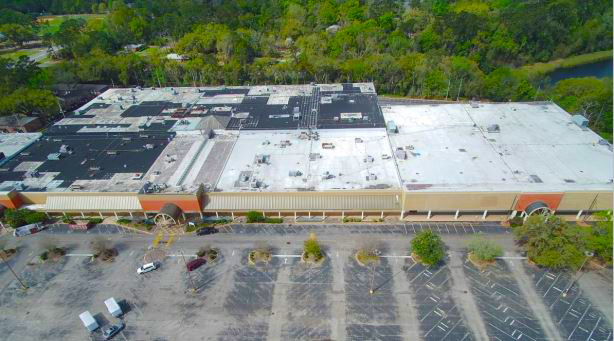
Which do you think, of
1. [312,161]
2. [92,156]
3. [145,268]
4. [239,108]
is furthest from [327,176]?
[92,156]

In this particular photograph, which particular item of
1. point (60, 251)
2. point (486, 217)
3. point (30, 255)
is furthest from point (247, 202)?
point (486, 217)

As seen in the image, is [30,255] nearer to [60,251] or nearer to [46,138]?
[60,251]

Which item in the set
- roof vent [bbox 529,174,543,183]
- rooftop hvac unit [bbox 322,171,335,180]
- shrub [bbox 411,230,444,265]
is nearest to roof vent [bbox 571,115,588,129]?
roof vent [bbox 529,174,543,183]

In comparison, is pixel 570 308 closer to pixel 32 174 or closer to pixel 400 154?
pixel 400 154

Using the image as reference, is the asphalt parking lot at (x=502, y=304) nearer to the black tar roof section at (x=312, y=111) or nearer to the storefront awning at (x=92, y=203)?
the black tar roof section at (x=312, y=111)

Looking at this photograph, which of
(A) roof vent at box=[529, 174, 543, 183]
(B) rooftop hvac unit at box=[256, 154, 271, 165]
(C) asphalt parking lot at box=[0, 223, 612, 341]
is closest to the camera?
(C) asphalt parking lot at box=[0, 223, 612, 341]

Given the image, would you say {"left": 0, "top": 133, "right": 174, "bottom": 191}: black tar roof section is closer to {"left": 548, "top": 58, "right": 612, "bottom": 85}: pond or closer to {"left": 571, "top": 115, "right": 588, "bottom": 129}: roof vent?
{"left": 571, "top": 115, "right": 588, "bottom": 129}: roof vent
